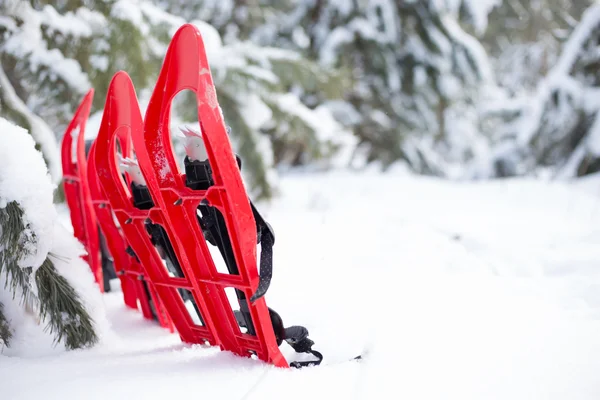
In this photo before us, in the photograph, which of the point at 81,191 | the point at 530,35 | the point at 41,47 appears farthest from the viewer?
the point at 530,35

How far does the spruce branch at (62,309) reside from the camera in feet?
4.72

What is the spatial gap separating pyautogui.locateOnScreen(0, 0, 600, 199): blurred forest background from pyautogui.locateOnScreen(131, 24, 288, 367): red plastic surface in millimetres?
1345

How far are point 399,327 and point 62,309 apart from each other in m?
1.11

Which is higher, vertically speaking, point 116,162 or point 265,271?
point 116,162

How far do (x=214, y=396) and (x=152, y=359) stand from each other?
15.7 inches

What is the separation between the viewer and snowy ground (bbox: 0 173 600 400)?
120cm

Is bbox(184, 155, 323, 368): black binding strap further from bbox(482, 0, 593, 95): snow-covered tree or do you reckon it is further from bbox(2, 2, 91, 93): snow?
bbox(482, 0, 593, 95): snow-covered tree

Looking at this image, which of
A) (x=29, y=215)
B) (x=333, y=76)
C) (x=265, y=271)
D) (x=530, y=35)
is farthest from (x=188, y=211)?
(x=530, y=35)

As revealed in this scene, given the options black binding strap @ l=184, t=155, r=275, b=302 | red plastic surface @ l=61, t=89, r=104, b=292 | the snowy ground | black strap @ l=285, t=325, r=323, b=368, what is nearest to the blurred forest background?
red plastic surface @ l=61, t=89, r=104, b=292

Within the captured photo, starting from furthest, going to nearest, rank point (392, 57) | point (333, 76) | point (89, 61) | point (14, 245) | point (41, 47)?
1. point (392, 57)
2. point (333, 76)
3. point (89, 61)
4. point (41, 47)
5. point (14, 245)

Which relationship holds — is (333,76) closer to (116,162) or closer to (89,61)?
(89,61)

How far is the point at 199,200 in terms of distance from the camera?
1.38 metres

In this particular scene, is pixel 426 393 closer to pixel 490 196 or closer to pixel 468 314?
pixel 468 314

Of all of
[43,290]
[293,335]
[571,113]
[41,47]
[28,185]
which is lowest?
[571,113]
